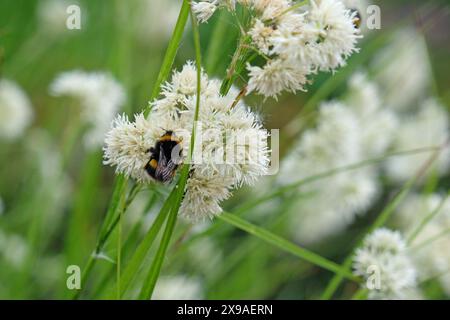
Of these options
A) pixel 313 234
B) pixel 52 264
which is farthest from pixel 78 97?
pixel 313 234

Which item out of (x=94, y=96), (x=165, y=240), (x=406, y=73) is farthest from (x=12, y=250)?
(x=406, y=73)

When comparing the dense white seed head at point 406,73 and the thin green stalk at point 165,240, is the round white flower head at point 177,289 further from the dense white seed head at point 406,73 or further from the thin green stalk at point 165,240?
the dense white seed head at point 406,73

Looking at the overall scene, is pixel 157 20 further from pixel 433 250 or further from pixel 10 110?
pixel 433 250

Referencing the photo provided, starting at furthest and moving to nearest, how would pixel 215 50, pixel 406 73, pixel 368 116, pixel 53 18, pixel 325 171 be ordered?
pixel 53 18 < pixel 406 73 < pixel 368 116 < pixel 325 171 < pixel 215 50

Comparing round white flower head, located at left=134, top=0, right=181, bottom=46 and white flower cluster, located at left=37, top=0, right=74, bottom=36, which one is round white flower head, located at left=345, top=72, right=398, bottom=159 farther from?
white flower cluster, located at left=37, top=0, right=74, bottom=36

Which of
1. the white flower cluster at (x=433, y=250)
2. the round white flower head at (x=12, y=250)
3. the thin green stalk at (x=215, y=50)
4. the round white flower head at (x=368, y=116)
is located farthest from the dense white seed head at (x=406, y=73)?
the round white flower head at (x=12, y=250)

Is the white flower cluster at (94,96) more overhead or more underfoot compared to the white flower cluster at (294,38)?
more overhead

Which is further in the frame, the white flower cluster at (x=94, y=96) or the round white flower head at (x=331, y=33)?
the white flower cluster at (x=94, y=96)
